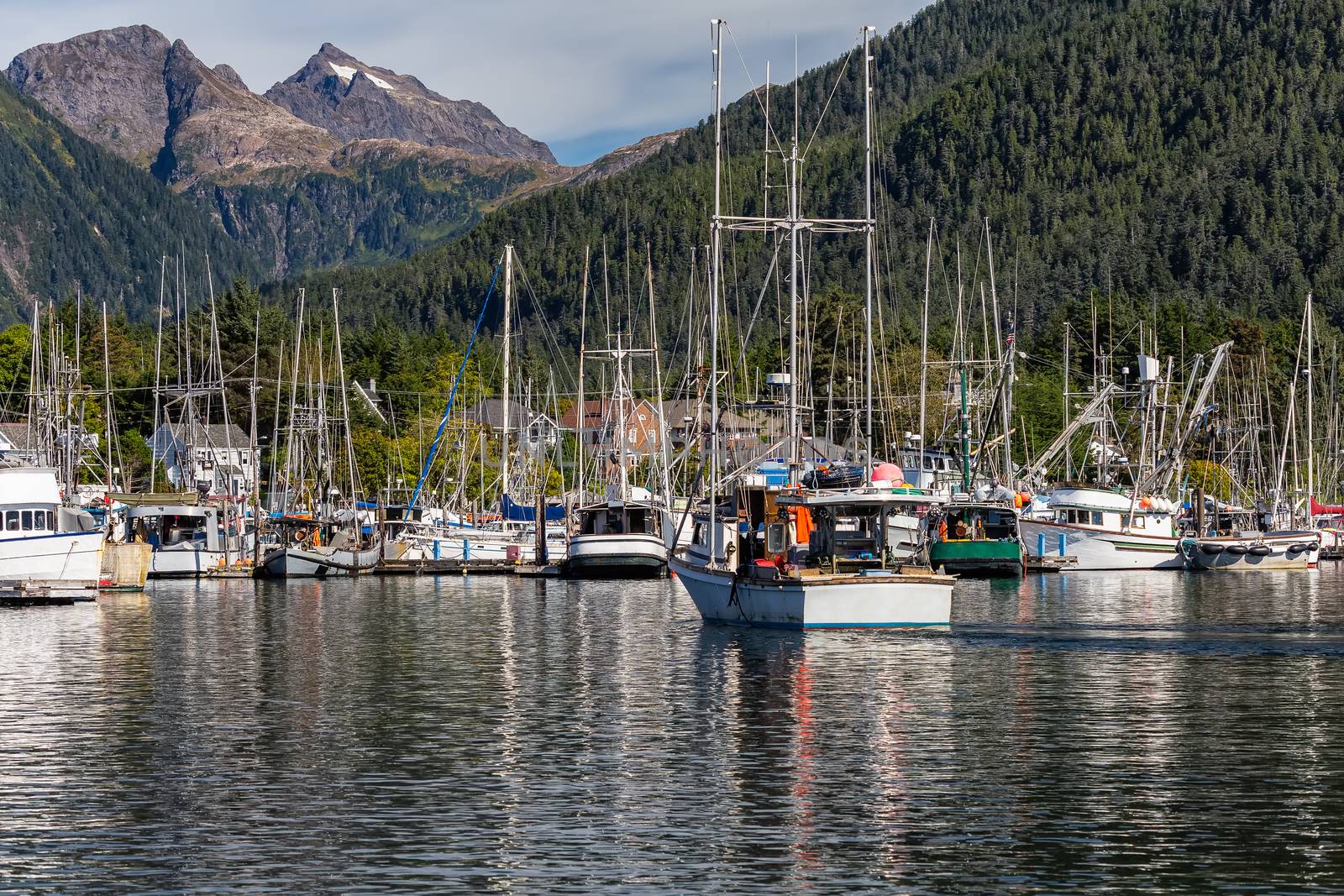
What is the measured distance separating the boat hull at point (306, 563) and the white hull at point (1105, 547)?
41768 mm

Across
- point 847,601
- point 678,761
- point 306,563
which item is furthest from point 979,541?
point 678,761

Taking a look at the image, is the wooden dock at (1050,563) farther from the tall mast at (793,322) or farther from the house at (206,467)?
the house at (206,467)

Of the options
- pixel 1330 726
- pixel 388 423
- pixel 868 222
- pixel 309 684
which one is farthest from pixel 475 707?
pixel 388 423

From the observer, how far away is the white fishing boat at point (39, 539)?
250ft

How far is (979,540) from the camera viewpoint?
321 ft

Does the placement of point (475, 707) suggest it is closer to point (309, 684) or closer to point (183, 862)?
point (309, 684)

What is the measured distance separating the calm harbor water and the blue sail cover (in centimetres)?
5774

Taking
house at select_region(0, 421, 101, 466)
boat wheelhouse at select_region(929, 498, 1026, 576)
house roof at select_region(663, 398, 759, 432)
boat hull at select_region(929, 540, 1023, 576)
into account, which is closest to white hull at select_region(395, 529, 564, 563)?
house roof at select_region(663, 398, 759, 432)

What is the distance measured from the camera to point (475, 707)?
4044cm

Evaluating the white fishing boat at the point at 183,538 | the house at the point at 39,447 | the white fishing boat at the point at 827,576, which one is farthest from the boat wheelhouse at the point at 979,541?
the house at the point at 39,447

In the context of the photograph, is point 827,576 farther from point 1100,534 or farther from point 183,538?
point 183,538

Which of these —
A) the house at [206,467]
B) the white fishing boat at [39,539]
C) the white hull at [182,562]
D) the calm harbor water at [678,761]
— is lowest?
the calm harbor water at [678,761]

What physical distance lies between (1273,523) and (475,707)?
10804cm

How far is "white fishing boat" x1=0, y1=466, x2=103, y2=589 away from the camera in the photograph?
76.2m
